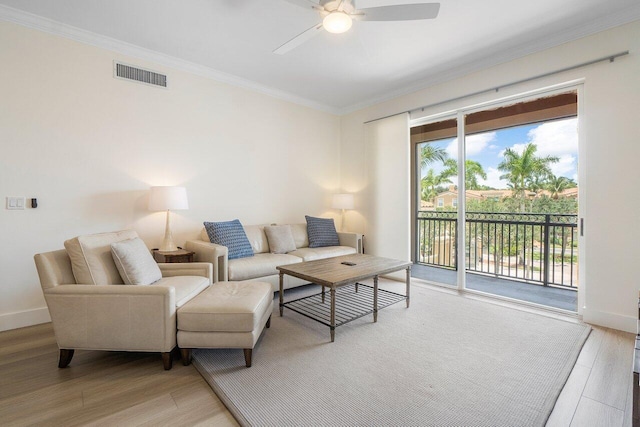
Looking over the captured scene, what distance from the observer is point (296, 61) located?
3449 millimetres

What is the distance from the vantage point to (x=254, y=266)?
10.5 ft

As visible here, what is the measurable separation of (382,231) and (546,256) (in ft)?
7.05

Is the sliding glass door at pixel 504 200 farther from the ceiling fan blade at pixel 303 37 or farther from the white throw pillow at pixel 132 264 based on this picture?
the white throw pillow at pixel 132 264

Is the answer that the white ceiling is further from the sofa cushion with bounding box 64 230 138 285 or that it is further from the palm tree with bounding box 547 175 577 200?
the sofa cushion with bounding box 64 230 138 285

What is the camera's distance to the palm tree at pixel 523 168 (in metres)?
3.50

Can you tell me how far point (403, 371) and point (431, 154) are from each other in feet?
10.3

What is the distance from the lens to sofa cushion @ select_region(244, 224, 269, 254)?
3838 mm

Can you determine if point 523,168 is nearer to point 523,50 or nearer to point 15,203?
point 523,50

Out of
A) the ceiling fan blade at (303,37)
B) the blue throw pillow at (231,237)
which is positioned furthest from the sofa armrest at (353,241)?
the ceiling fan blade at (303,37)

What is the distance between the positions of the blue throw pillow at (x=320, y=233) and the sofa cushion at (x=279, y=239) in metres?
0.37

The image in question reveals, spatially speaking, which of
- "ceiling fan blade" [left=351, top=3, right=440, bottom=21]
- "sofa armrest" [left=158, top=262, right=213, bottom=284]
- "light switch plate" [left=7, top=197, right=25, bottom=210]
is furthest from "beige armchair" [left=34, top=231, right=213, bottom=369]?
"ceiling fan blade" [left=351, top=3, right=440, bottom=21]

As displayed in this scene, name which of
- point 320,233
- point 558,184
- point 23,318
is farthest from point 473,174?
point 23,318

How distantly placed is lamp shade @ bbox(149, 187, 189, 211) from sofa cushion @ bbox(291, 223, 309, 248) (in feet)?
5.47

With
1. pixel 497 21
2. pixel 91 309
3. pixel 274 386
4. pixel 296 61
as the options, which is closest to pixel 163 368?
pixel 91 309
